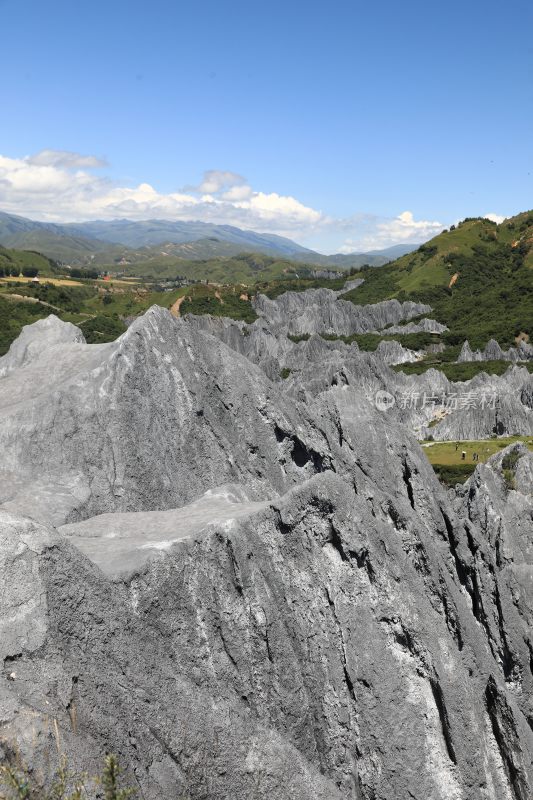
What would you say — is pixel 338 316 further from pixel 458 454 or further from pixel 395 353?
pixel 458 454

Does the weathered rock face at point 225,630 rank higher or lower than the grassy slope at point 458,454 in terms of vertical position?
higher

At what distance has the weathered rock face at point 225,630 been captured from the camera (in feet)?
34.9

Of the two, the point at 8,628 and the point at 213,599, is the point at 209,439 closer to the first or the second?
the point at 213,599

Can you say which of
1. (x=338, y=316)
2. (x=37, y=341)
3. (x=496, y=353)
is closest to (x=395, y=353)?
(x=496, y=353)

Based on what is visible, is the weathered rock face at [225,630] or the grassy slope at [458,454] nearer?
the weathered rock face at [225,630]

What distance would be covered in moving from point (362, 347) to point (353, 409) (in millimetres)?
111869

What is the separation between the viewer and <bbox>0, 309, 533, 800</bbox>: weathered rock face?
10.6 meters

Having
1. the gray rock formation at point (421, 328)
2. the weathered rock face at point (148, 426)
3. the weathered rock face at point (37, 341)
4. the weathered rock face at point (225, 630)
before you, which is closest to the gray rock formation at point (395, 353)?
the gray rock formation at point (421, 328)

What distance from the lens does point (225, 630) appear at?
12.9 m

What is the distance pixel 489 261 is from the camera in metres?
194

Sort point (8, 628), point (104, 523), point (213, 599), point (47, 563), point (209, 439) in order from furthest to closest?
1. point (209, 439)
2. point (104, 523)
3. point (213, 599)
4. point (47, 563)
5. point (8, 628)

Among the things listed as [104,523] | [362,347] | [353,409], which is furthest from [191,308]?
[104,523]

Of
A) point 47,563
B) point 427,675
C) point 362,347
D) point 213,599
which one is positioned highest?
point 47,563

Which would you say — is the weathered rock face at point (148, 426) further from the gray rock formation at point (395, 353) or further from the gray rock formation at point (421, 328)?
the gray rock formation at point (421, 328)
